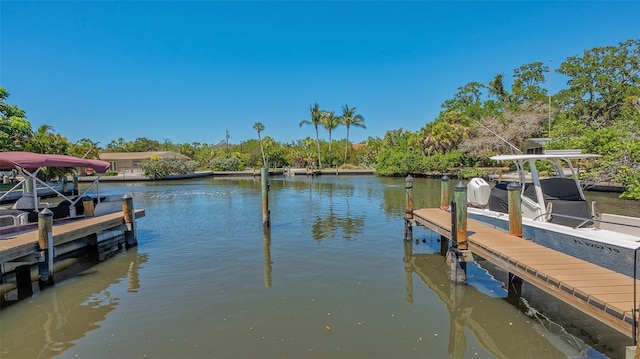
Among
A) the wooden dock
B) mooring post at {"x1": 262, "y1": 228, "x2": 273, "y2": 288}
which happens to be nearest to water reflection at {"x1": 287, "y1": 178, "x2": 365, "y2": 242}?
mooring post at {"x1": 262, "y1": 228, "x2": 273, "y2": 288}

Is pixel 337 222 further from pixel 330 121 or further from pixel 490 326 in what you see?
pixel 330 121

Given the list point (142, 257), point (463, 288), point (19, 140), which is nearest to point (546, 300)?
point (463, 288)

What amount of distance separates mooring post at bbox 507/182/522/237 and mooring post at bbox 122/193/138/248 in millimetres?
10727

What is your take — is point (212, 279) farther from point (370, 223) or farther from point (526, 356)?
point (370, 223)

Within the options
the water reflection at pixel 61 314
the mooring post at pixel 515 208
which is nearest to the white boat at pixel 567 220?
the mooring post at pixel 515 208

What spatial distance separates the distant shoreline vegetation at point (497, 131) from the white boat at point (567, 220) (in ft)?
14.6

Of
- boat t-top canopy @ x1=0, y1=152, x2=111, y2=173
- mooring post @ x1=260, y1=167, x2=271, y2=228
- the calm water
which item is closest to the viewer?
the calm water

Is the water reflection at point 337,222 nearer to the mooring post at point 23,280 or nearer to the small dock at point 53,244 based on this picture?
the small dock at point 53,244

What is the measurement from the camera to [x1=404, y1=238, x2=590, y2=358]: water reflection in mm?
5480

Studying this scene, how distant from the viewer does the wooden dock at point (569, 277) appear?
4.35 m

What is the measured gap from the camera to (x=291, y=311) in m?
6.94

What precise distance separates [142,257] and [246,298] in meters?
4.99

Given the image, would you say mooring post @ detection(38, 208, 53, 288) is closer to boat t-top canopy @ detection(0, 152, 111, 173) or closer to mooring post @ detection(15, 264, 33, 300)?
mooring post @ detection(15, 264, 33, 300)

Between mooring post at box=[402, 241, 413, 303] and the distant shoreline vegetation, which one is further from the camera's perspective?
the distant shoreline vegetation
